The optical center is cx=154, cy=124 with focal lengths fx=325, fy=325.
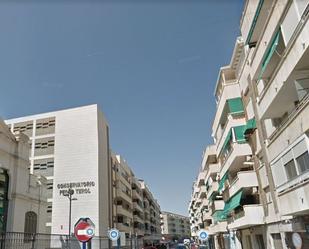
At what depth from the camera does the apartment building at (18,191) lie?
24.8 meters

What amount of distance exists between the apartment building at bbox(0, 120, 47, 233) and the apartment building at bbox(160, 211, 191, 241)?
13144 centimetres

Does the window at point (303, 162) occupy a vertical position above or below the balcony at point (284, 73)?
below

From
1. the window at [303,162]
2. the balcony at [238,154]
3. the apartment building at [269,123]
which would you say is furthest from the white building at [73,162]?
the window at [303,162]

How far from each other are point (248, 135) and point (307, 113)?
11595 millimetres

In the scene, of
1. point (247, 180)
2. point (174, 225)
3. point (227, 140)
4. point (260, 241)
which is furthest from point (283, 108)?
point (174, 225)

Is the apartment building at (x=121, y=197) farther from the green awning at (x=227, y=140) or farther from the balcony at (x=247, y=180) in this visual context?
the balcony at (x=247, y=180)

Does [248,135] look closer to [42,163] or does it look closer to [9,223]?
[9,223]

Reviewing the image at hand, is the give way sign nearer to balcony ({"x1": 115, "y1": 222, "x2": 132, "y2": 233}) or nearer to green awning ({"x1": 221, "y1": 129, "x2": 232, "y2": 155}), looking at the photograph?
green awning ({"x1": 221, "y1": 129, "x2": 232, "y2": 155})

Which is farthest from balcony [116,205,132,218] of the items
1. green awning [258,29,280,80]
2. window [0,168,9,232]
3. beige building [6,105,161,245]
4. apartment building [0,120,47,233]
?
green awning [258,29,280,80]

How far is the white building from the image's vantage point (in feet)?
145

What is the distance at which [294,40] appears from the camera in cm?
1163

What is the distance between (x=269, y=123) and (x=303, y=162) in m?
7.02

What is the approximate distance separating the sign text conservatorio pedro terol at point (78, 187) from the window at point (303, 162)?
116 feet

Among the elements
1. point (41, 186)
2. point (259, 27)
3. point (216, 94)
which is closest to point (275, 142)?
point (259, 27)
